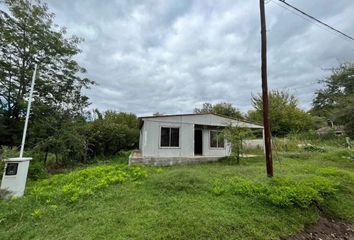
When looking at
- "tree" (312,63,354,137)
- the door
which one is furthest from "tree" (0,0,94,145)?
"tree" (312,63,354,137)

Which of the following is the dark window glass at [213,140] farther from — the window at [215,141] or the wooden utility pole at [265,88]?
the wooden utility pole at [265,88]

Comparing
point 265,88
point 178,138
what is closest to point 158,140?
point 178,138

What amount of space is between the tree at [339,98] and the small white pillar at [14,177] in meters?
23.5

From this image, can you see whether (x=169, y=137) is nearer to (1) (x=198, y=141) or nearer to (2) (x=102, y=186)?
(1) (x=198, y=141)

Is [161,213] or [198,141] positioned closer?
[161,213]

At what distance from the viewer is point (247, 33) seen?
794 cm

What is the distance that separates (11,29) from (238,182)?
14.9 meters

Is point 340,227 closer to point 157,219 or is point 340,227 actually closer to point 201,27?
point 157,219

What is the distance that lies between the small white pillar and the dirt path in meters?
6.66

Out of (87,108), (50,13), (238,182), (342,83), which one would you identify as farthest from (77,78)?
(342,83)

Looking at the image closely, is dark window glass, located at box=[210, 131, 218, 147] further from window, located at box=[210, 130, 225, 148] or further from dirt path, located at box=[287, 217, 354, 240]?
dirt path, located at box=[287, 217, 354, 240]

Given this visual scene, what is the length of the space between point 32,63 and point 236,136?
45.1ft

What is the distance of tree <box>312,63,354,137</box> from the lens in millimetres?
18281

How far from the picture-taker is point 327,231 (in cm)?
Answer: 408
